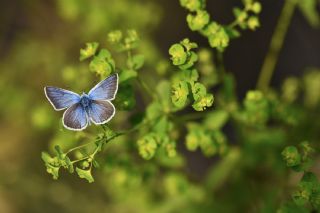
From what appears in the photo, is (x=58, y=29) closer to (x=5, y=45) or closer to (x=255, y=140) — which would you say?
(x=5, y=45)

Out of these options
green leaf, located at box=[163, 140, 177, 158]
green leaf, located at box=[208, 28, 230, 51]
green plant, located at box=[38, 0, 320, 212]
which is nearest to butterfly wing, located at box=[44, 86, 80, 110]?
green plant, located at box=[38, 0, 320, 212]

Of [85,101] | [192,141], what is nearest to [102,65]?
[85,101]

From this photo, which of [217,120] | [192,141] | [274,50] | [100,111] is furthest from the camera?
[274,50]

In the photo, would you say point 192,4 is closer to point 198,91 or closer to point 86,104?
point 198,91

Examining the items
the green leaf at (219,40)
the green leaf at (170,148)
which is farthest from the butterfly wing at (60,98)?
the green leaf at (219,40)

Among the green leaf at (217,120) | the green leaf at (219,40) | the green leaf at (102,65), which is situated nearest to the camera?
the green leaf at (102,65)

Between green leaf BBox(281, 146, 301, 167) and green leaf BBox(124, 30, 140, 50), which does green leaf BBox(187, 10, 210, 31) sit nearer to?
green leaf BBox(124, 30, 140, 50)

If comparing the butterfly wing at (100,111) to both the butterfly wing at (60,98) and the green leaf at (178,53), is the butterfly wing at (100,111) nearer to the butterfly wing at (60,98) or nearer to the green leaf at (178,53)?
the butterfly wing at (60,98)

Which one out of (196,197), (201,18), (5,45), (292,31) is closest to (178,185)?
(196,197)

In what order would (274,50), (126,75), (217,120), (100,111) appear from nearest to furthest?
(100,111), (126,75), (217,120), (274,50)
